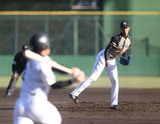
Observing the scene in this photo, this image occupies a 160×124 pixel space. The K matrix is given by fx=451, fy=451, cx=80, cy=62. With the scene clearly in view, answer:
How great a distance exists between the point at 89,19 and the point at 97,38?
1.03 m

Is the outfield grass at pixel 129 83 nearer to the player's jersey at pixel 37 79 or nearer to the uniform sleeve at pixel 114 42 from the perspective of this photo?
the uniform sleeve at pixel 114 42

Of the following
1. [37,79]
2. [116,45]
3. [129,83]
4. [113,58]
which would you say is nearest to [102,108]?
[113,58]

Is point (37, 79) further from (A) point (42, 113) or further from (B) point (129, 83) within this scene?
(B) point (129, 83)

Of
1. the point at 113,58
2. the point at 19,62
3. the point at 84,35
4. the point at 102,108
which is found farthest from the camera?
the point at 84,35

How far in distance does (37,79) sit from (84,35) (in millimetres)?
17289

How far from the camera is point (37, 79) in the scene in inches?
217

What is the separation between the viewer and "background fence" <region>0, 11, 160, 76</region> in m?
22.5

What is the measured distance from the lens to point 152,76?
74.0 feet

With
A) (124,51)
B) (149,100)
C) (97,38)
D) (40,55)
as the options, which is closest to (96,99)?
(149,100)

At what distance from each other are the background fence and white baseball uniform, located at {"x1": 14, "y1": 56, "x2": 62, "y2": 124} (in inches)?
666

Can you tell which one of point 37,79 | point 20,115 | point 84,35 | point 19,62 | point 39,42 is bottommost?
point 84,35

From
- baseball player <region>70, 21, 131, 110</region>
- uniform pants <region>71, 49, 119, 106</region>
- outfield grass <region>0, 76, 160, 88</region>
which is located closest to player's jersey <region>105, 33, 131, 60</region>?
baseball player <region>70, 21, 131, 110</region>

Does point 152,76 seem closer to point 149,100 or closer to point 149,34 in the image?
point 149,34

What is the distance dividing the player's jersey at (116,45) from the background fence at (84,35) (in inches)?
Result: 468
